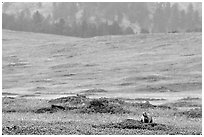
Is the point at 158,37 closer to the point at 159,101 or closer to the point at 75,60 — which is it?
the point at 75,60

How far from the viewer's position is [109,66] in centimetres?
7656

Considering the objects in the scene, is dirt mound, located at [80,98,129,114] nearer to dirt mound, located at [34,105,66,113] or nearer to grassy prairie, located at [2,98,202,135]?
grassy prairie, located at [2,98,202,135]

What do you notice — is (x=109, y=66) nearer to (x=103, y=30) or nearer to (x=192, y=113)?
(x=192, y=113)

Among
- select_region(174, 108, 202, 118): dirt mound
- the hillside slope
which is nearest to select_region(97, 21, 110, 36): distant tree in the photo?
the hillside slope

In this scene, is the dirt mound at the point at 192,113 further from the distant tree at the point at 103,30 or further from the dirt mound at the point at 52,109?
the distant tree at the point at 103,30

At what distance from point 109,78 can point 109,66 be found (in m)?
10.7

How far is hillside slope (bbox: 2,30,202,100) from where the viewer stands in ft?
186

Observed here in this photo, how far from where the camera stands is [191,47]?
291 feet

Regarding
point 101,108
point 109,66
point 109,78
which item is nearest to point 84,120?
point 101,108

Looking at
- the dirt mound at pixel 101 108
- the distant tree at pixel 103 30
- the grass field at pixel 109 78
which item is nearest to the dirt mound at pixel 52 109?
the grass field at pixel 109 78

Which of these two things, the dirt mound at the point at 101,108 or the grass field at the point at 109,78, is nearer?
the grass field at the point at 109,78

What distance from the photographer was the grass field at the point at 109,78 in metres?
26.7

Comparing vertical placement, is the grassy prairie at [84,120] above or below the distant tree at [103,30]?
below

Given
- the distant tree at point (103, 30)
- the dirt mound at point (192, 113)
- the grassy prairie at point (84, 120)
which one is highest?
the distant tree at point (103, 30)
